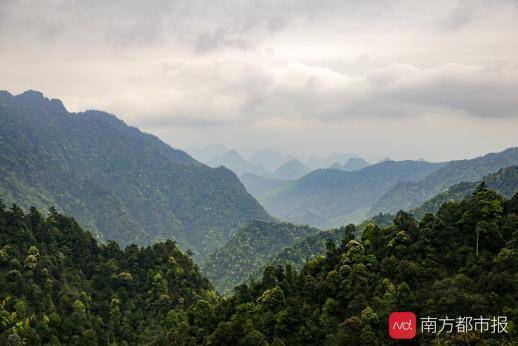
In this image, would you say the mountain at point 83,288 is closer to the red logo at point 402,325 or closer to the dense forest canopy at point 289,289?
the dense forest canopy at point 289,289

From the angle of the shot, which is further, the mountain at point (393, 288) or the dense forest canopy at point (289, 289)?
the dense forest canopy at point (289, 289)

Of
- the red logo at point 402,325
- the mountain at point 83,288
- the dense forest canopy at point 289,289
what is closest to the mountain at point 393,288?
the dense forest canopy at point 289,289

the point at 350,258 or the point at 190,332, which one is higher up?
the point at 350,258

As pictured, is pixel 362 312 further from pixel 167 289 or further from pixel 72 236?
pixel 72 236

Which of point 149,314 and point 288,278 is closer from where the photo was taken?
point 288,278

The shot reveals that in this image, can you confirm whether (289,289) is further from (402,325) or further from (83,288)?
(83,288)

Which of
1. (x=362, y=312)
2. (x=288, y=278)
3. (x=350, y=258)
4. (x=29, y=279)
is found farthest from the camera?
(x=29, y=279)

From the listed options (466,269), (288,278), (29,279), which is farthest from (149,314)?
(466,269)
